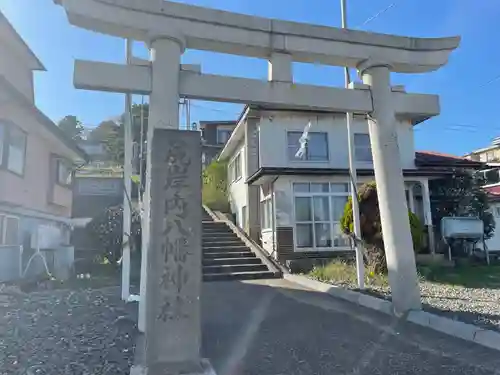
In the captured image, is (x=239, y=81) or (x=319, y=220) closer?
(x=239, y=81)

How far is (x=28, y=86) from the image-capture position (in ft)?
51.2

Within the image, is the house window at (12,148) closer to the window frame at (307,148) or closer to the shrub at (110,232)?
the shrub at (110,232)

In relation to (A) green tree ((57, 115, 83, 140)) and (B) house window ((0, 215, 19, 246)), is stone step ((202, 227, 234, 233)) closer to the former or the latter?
(B) house window ((0, 215, 19, 246))

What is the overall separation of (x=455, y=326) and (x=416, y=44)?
16.2ft

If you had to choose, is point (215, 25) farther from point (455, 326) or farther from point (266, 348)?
point (455, 326)

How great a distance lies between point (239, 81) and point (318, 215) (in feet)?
32.3

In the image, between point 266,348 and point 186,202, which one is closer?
point 186,202

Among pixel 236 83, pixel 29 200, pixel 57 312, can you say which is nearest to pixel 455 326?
pixel 236 83

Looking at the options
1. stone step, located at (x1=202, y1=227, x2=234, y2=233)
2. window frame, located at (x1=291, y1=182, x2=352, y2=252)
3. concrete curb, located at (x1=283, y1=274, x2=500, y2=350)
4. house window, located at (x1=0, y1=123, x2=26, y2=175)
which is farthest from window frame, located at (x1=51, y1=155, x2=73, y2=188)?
concrete curb, located at (x1=283, y1=274, x2=500, y2=350)

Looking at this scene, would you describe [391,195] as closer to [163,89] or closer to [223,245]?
[163,89]

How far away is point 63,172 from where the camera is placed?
16.9 metres

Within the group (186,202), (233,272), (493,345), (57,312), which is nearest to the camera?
(186,202)

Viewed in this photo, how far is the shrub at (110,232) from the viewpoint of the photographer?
14.6 meters

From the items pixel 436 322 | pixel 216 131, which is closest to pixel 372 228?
pixel 436 322
